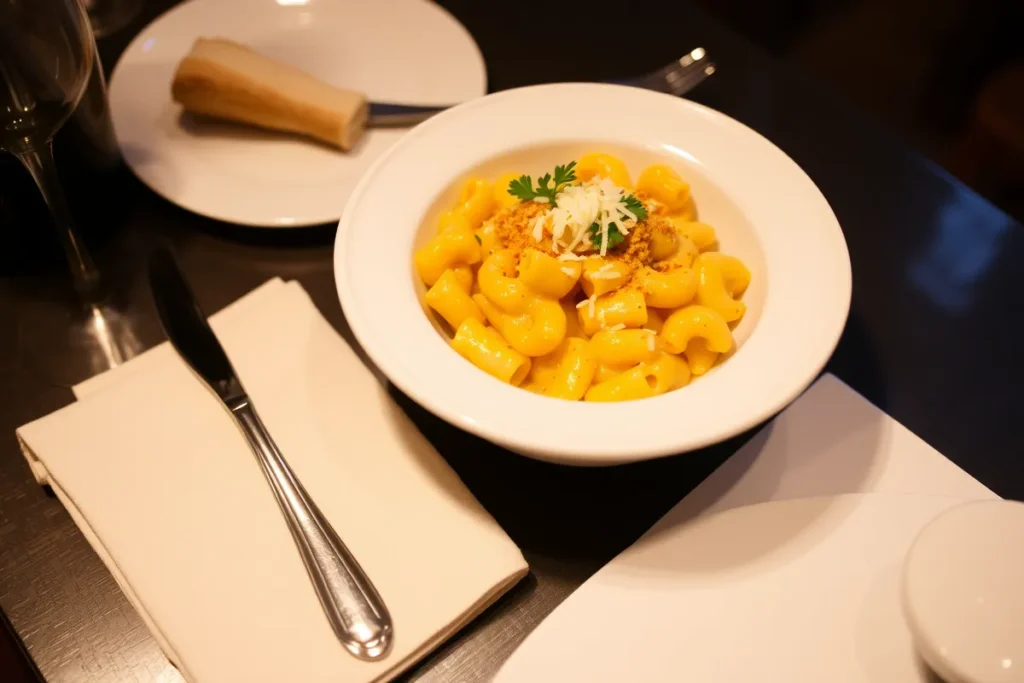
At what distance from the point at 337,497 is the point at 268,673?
0.18 m

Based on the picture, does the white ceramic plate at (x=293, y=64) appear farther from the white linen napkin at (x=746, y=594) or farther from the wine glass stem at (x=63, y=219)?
the white linen napkin at (x=746, y=594)

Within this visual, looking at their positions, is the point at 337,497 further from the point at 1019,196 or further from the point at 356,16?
the point at 1019,196

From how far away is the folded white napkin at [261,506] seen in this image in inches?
29.2

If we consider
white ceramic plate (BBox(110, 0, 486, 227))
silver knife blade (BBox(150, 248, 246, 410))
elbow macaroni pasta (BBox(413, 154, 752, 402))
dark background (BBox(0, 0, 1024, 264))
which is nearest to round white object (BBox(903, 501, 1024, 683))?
elbow macaroni pasta (BBox(413, 154, 752, 402))

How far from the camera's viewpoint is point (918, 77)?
265 centimetres

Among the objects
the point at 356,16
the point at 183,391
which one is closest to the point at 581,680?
the point at 183,391

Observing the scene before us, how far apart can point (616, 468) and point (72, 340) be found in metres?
0.68

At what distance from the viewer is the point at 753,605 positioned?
0.74 meters

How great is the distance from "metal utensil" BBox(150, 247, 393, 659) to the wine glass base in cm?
8

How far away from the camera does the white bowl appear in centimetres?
74

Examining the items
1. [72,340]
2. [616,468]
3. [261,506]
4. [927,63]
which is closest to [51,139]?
[72,340]

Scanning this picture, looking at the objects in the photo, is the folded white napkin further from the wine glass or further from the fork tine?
the fork tine

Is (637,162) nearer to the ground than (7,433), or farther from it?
farther from it

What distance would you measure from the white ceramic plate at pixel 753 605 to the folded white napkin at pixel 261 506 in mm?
99
